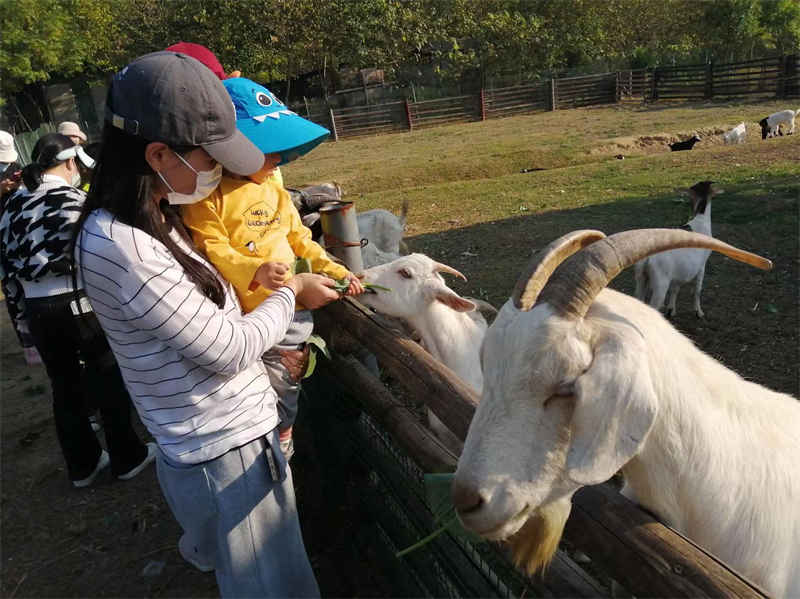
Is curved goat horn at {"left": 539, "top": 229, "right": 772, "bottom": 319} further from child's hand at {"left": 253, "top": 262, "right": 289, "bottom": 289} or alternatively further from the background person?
the background person

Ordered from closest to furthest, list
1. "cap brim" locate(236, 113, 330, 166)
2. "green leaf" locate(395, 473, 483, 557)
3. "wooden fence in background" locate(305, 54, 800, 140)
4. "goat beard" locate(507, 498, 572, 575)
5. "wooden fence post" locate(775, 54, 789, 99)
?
"goat beard" locate(507, 498, 572, 575) → "green leaf" locate(395, 473, 483, 557) → "cap brim" locate(236, 113, 330, 166) → "wooden fence post" locate(775, 54, 789, 99) → "wooden fence in background" locate(305, 54, 800, 140)

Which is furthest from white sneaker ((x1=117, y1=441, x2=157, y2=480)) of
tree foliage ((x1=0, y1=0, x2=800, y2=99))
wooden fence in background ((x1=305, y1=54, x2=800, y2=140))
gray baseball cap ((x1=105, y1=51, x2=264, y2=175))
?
tree foliage ((x1=0, y1=0, x2=800, y2=99))

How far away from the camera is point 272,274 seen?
1.96m

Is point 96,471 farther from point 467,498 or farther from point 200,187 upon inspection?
point 467,498

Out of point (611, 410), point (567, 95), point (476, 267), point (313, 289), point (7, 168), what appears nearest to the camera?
point (611, 410)

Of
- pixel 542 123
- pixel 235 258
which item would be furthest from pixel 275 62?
pixel 235 258

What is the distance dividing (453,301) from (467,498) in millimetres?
2132

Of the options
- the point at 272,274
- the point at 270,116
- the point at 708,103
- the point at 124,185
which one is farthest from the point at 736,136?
the point at 124,185

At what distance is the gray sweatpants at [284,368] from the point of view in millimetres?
2291

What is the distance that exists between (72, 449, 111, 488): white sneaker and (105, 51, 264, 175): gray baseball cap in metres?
3.49

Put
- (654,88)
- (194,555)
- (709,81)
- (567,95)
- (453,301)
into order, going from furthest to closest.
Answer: (567,95) < (654,88) < (709,81) < (453,301) < (194,555)

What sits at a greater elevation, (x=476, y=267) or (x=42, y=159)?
(x=42, y=159)

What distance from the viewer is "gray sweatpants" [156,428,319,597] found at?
5.81 ft

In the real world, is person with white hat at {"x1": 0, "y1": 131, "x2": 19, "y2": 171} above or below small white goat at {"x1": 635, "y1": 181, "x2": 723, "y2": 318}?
above
